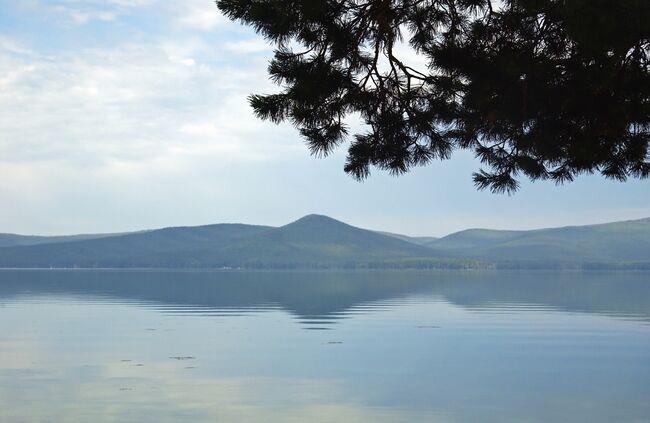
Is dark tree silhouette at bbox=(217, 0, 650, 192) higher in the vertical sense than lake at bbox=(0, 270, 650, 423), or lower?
higher

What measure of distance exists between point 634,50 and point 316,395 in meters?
11.3

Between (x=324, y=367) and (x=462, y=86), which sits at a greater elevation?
(x=462, y=86)

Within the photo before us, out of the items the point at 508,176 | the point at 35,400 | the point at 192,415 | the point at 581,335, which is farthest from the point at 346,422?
the point at 581,335

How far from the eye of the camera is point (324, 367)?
87.9 ft

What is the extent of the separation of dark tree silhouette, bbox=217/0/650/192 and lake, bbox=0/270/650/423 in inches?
239

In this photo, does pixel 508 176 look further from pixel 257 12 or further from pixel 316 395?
pixel 316 395

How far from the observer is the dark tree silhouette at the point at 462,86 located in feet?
46.2

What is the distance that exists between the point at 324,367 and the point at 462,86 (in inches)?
523

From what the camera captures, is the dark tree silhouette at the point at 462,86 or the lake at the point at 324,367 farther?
the lake at the point at 324,367

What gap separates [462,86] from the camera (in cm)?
Answer: 1529

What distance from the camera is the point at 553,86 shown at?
48.1ft

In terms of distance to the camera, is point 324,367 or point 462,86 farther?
point 324,367

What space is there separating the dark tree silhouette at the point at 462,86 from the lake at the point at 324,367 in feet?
19.9

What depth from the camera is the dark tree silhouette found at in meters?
14.1
